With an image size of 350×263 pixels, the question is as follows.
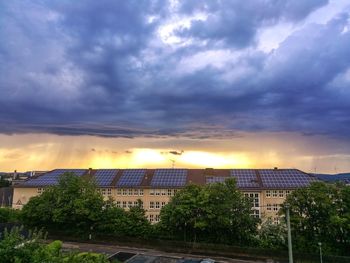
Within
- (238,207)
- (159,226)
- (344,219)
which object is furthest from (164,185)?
(344,219)

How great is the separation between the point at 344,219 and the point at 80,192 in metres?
42.1

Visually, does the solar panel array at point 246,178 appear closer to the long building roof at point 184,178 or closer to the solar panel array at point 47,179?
the long building roof at point 184,178

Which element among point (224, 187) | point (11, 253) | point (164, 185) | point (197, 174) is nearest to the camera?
point (11, 253)

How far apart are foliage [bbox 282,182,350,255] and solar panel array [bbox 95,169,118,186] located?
157 feet

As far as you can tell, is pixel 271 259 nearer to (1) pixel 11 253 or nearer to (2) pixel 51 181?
(1) pixel 11 253

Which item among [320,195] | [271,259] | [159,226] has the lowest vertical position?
[271,259]

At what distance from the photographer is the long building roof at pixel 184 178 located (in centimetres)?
7731

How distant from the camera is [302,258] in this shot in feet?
157

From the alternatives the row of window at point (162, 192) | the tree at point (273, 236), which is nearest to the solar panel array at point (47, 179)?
the row of window at point (162, 192)

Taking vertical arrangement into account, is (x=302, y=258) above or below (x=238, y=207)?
below

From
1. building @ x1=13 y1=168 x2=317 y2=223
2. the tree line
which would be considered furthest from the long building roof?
the tree line

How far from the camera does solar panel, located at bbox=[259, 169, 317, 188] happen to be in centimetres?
7544

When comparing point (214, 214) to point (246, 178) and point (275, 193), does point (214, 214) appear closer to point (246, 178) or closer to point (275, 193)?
point (275, 193)

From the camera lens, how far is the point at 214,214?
51656 millimetres
